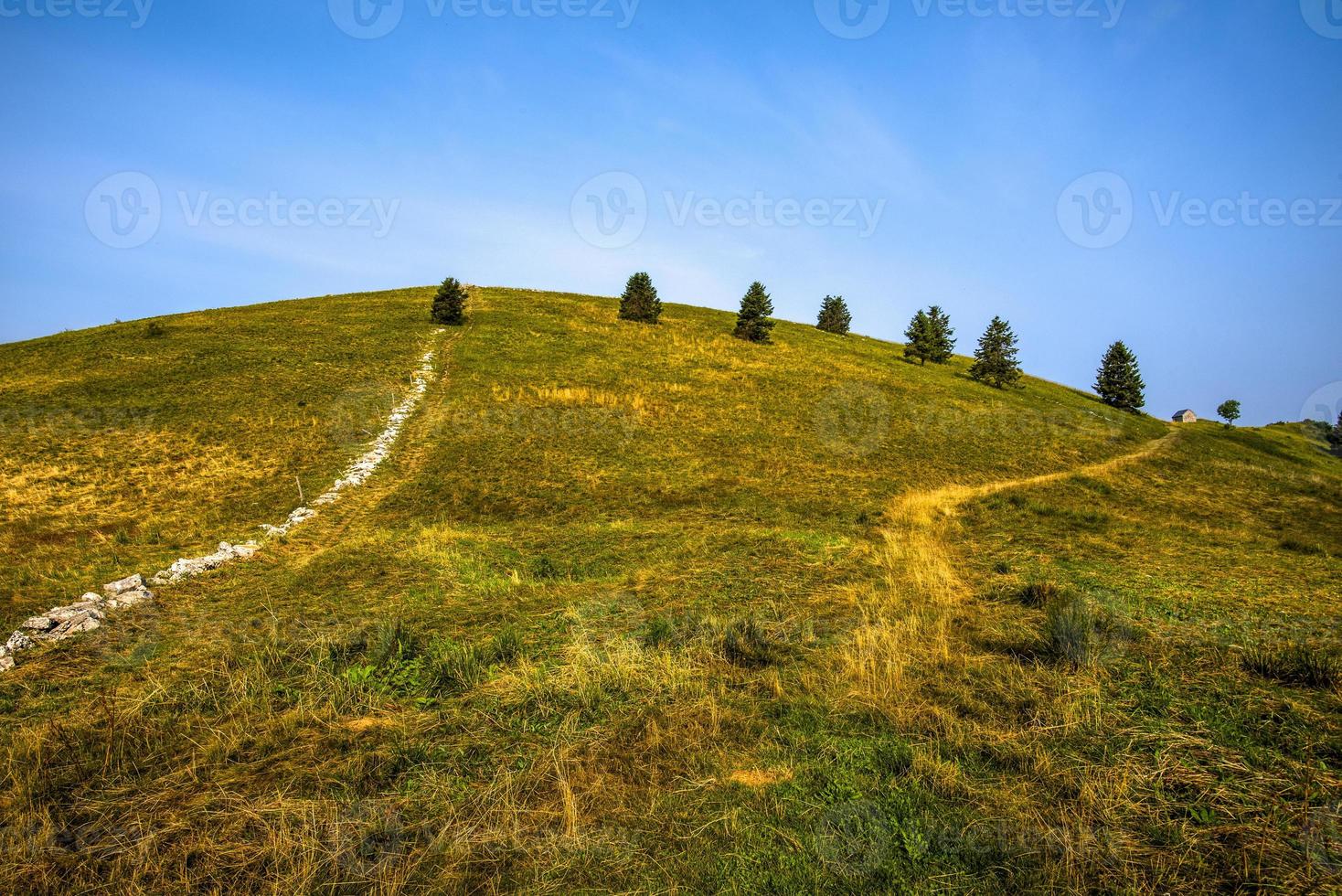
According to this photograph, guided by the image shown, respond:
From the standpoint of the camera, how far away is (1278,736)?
15.0 feet

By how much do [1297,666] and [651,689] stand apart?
6867 mm

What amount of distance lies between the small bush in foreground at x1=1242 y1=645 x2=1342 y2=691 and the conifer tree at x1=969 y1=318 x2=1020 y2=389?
45934mm

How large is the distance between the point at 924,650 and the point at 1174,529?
47.1 ft

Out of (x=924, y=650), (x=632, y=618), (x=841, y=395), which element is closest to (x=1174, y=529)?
(x=924, y=650)

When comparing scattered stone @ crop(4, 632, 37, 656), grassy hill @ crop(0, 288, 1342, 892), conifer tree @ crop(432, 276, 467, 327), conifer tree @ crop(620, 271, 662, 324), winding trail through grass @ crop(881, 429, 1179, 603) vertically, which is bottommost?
scattered stone @ crop(4, 632, 37, 656)

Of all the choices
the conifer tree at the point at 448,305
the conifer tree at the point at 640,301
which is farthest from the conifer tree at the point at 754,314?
the conifer tree at the point at 448,305

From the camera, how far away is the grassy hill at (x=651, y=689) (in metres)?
3.78

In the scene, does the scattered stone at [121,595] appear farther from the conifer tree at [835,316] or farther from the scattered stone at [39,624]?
the conifer tree at [835,316]

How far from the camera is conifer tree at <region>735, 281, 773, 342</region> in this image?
151ft

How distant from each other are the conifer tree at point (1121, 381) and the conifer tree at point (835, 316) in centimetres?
2597

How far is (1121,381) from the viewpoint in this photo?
52094 millimetres

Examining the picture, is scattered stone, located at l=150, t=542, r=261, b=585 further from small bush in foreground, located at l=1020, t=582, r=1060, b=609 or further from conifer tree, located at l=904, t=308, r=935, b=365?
conifer tree, located at l=904, t=308, r=935, b=365

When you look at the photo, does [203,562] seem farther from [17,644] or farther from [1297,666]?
[1297,666]

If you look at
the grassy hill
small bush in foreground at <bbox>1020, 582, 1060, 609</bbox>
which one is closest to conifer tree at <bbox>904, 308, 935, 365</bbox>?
the grassy hill
